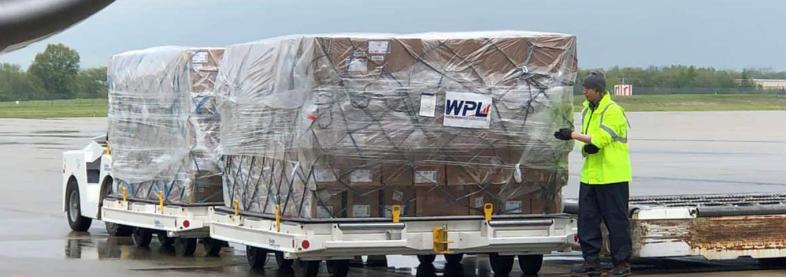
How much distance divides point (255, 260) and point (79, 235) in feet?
15.3

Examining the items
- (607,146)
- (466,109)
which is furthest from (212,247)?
(607,146)

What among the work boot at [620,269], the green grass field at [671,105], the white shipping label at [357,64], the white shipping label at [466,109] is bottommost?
the green grass field at [671,105]

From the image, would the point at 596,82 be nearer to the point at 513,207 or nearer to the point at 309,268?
the point at 513,207

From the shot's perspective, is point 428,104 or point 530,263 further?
point 530,263

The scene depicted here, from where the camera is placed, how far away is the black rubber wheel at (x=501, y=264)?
37.2 feet

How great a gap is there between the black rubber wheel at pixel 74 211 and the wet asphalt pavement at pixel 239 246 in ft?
0.44

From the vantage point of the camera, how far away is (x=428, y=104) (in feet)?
32.8

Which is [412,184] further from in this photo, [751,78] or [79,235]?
[751,78]

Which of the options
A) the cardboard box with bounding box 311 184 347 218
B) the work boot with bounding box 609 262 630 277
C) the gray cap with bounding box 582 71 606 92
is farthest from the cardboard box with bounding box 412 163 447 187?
the work boot with bounding box 609 262 630 277

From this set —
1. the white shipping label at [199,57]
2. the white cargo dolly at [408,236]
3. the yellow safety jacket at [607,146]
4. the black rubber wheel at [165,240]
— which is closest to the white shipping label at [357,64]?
the white cargo dolly at [408,236]

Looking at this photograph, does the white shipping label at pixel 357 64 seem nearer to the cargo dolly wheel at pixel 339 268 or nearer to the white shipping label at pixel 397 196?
the white shipping label at pixel 397 196

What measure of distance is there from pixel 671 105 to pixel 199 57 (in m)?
82.8

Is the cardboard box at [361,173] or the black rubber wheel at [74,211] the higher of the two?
the cardboard box at [361,173]

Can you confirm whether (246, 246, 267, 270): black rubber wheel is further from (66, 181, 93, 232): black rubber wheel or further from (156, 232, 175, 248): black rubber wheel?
(66, 181, 93, 232): black rubber wheel
